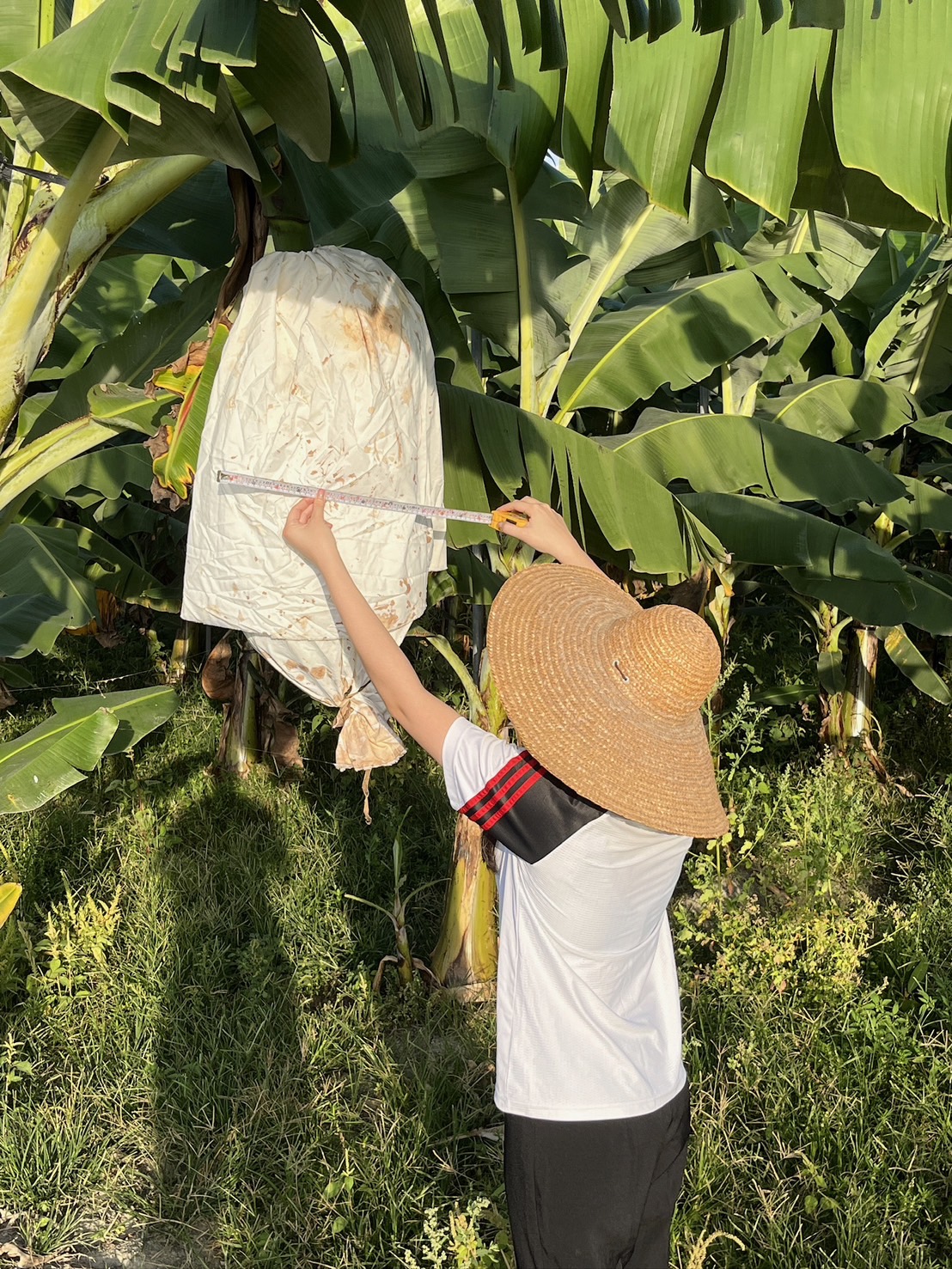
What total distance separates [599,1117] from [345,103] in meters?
2.23

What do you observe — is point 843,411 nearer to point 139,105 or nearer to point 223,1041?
point 223,1041

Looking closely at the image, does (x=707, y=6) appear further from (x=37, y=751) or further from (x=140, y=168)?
(x=37, y=751)

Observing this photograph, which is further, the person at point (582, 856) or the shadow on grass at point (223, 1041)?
the shadow on grass at point (223, 1041)

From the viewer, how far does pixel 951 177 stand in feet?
5.72

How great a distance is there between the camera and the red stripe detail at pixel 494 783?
152 centimetres

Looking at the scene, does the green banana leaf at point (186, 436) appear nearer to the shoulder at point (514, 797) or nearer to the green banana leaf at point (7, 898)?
the shoulder at point (514, 797)

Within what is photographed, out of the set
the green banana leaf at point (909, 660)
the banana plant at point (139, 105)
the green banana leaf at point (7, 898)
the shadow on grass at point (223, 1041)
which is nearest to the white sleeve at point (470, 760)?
the banana plant at point (139, 105)

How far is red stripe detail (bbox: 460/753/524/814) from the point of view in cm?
152

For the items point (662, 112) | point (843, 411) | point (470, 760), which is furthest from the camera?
point (843, 411)

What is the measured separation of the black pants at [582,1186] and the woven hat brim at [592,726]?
512 mm

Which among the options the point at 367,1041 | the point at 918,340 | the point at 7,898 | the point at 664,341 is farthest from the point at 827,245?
the point at 7,898

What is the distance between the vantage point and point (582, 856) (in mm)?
1514

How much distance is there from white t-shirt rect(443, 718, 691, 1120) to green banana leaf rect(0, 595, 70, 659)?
6.97 feet

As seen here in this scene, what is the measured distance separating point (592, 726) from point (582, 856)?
20 cm
